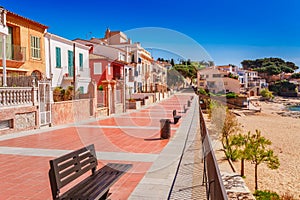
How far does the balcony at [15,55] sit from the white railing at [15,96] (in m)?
6.56

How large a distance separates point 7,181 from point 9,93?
18.1 ft

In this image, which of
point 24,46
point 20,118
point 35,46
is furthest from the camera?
point 35,46

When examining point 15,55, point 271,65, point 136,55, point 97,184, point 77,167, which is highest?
point 271,65

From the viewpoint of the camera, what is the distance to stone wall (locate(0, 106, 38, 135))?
8.78 meters

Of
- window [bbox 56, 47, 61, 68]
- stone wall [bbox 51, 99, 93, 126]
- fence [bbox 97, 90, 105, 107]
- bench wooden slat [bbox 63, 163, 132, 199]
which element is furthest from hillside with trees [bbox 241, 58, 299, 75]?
bench wooden slat [bbox 63, 163, 132, 199]

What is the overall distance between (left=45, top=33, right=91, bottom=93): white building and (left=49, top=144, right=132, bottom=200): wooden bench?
1452 centimetres

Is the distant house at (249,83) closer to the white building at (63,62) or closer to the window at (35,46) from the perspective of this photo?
the white building at (63,62)

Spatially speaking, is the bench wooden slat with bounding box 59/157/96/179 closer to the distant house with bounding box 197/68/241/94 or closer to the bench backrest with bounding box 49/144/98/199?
the bench backrest with bounding box 49/144/98/199

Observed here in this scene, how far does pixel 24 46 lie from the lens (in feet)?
52.6

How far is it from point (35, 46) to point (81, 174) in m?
15.9

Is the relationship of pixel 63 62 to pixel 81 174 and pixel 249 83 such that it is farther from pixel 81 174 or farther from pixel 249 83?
pixel 249 83

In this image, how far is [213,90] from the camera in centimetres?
5116

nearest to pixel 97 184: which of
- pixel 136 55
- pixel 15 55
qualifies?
pixel 15 55

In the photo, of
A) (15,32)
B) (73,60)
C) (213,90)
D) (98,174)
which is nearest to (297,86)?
(213,90)
